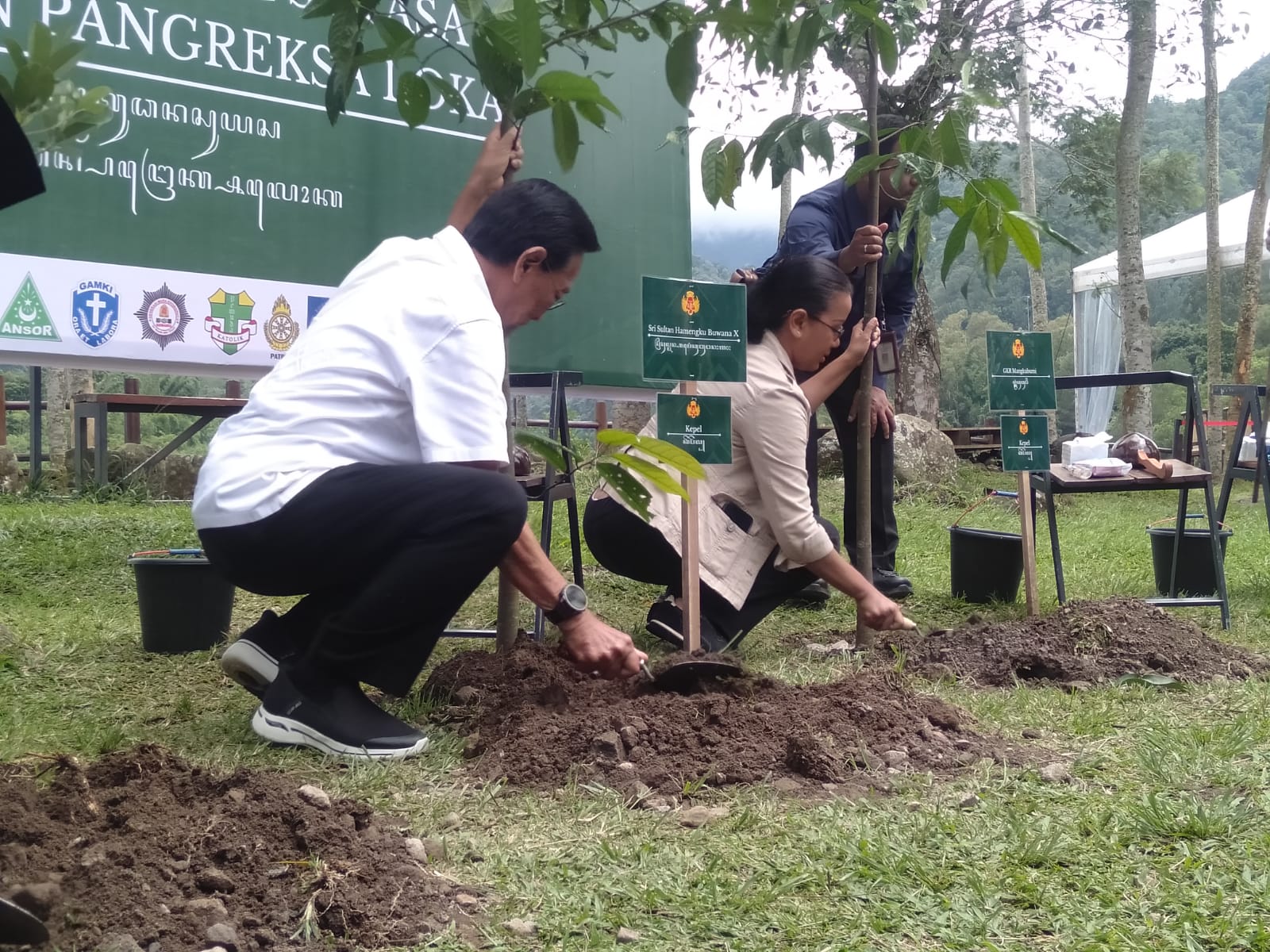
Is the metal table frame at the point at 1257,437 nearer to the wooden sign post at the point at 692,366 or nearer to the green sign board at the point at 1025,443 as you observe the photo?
the green sign board at the point at 1025,443

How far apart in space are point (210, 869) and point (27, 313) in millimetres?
3324

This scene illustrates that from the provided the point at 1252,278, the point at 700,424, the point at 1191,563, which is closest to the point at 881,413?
the point at 700,424

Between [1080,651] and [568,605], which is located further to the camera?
[1080,651]

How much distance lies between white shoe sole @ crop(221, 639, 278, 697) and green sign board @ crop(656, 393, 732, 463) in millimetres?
1185

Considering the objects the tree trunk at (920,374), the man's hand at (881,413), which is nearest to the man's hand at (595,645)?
the man's hand at (881,413)

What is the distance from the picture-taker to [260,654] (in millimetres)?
2629

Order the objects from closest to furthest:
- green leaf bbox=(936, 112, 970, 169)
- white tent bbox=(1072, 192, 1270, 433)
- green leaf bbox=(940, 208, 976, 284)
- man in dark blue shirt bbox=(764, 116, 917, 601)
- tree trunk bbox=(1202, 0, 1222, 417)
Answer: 1. green leaf bbox=(940, 208, 976, 284)
2. green leaf bbox=(936, 112, 970, 169)
3. man in dark blue shirt bbox=(764, 116, 917, 601)
4. tree trunk bbox=(1202, 0, 1222, 417)
5. white tent bbox=(1072, 192, 1270, 433)

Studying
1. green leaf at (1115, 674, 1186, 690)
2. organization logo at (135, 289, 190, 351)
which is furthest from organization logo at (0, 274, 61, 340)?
green leaf at (1115, 674, 1186, 690)

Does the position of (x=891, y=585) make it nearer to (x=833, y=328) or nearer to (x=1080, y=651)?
(x=1080, y=651)

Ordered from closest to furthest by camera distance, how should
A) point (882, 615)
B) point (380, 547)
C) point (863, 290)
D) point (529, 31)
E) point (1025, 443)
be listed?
point (529, 31) → point (380, 547) → point (882, 615) → point (1025, 443) → point (863, 290)

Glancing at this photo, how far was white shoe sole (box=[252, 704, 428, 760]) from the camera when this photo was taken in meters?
2.41

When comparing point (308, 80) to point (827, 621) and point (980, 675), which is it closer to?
point (827, 621)

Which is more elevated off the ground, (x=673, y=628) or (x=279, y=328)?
(x=279, y=328)

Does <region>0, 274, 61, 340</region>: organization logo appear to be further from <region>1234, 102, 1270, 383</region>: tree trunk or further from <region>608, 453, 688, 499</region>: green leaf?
<region>1234, 102, 1270, 383</region>: tree trunk
